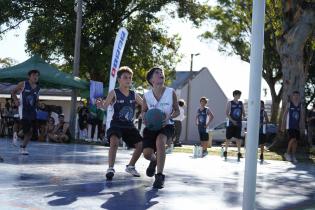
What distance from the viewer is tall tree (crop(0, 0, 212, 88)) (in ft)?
A: 99.3

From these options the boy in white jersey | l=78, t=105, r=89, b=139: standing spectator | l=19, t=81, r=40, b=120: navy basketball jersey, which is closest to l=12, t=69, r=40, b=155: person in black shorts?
l=19, t=81, r=40, b=120: navy basketball jersey

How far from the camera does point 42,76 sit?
2158 centimetres

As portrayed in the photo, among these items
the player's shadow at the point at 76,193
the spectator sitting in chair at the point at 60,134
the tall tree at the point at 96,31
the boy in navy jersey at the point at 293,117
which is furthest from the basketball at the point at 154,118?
the tall tree at the point at 96,31

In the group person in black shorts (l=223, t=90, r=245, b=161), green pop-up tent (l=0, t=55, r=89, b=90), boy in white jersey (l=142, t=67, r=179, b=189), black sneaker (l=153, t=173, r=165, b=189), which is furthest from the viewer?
green pop-up tent (l=0, t=55, r=89, b=90)

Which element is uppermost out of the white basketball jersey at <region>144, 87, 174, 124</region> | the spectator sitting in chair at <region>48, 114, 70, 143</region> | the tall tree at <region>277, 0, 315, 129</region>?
the tall tree at <region>277, 0, 315, 129</region>

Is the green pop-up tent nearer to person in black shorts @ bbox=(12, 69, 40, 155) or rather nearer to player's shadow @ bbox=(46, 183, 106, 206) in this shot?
person in black shorts @ bbox=(12, 69, 40, 155)

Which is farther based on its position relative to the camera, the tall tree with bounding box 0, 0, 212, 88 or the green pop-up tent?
the tall tree with bounding box 0, 0, 212, 88

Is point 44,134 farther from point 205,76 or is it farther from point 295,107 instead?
point 205,76

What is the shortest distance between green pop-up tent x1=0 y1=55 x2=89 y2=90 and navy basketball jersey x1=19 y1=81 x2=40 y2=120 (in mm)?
9146

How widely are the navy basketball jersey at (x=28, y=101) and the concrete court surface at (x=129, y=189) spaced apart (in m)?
1.36

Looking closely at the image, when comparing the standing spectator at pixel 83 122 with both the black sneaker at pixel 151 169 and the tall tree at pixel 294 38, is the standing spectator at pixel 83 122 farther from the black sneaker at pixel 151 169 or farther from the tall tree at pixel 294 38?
the black sneaker at pixel 151 169

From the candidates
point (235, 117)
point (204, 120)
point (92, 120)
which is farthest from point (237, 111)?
point (92, 120)

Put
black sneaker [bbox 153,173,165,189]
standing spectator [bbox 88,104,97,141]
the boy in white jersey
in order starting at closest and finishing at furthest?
black sneaker [bbox 153,173,165,189] → the boy in white jersey → standing spectator [bbox 88,104,97,141]

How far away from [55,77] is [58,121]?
2.24 metres
